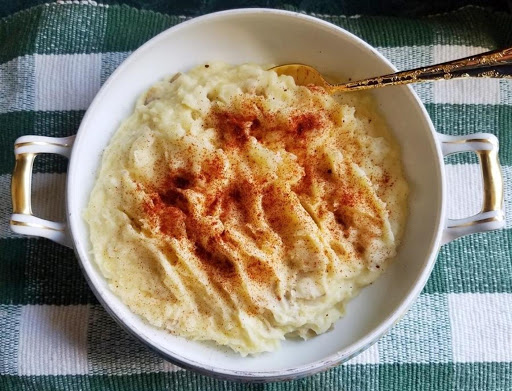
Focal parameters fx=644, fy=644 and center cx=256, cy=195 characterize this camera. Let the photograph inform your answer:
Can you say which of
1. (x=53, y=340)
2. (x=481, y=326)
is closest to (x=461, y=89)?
(x=481, y=326)

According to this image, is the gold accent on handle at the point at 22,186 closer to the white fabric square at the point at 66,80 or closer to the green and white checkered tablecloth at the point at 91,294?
the green and white checkered tablecloth at the point at 91,294

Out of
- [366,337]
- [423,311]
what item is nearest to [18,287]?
[366,337]

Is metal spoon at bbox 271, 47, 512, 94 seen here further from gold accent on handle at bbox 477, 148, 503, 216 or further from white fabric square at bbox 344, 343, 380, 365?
white fabric square at bbox 344, 343, 380, 365

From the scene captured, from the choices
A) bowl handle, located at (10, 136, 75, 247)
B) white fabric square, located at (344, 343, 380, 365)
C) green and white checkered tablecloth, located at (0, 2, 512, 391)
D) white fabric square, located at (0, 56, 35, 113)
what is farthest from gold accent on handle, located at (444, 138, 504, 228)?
white fabric square, located at (0, 56, 35, 113)

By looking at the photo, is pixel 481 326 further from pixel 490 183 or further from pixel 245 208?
pixel 245 208

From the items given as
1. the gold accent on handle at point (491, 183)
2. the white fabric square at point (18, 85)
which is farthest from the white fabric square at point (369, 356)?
the white fabric square at point (18, 85)
